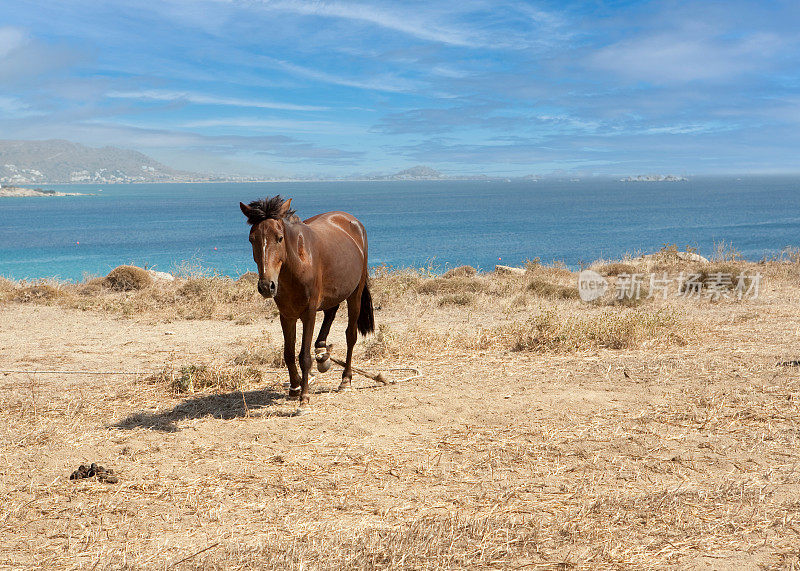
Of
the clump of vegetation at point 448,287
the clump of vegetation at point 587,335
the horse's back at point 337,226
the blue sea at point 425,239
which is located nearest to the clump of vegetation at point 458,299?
the clump of vegetation at point 448,287

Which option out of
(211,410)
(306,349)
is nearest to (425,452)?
(306,349)

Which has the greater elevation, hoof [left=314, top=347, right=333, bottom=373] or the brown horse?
the brown horse

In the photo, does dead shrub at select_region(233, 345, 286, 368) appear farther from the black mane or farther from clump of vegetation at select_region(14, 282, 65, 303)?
clump of vegetation at select_region(14, 282, 65, 303)

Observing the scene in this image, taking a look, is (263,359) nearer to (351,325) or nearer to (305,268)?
(351,325)

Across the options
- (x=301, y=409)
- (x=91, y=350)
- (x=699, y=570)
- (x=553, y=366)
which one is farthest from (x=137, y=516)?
(x=91, y=350)

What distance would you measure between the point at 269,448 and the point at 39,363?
569 cm

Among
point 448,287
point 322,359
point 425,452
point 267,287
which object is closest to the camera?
point 425,452

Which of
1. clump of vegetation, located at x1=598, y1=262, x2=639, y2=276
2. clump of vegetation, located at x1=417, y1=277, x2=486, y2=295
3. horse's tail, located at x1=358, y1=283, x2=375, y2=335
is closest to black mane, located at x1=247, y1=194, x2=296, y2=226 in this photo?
horse's tail, located at x1=358, y1=283, x2=375, y2=335

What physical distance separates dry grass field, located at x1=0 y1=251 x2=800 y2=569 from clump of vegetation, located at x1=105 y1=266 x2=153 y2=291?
6.17 m

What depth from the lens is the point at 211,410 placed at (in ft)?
23.9

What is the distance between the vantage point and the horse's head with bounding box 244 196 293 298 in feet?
20.3

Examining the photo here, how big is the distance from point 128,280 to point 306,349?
12.5 meters

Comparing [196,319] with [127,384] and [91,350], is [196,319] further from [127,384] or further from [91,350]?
[127,384]

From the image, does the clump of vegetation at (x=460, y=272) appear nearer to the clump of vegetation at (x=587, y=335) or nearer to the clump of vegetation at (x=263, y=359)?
the clump of vegetation at (x=587, y=335)
